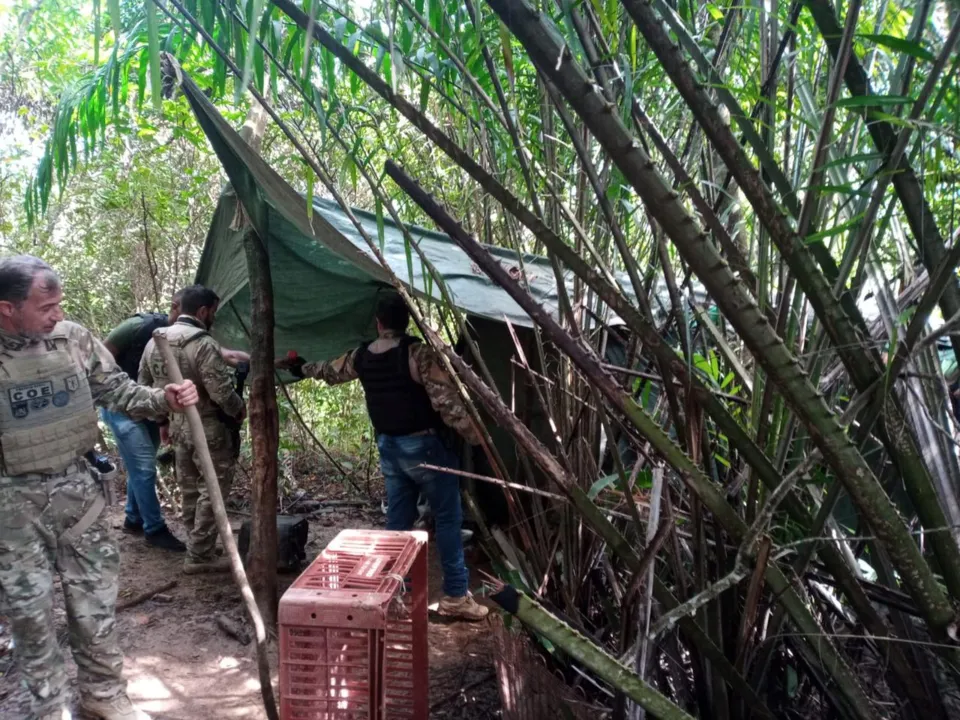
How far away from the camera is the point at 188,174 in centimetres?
602

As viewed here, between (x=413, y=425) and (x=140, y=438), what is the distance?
6.50 feet

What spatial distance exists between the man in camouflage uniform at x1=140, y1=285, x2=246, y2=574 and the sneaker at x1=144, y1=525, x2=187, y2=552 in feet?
0.99

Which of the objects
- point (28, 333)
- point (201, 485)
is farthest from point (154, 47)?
point (201, 485)

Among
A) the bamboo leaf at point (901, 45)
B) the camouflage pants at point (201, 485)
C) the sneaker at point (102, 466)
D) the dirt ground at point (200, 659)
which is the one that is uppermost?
the bamboo leaf at point (901, 45)

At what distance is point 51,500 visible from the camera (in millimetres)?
2223

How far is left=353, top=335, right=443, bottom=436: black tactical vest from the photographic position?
3191mm

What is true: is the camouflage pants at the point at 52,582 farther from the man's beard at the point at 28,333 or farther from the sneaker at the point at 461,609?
the sneaker at the point at 461,609

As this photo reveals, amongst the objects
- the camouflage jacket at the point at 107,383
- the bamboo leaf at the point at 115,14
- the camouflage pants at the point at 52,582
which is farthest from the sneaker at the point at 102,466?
the bamboo leaf at the point at 115,14

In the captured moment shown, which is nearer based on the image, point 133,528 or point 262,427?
point 262,427

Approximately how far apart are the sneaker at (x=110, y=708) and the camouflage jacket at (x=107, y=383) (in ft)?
3.25

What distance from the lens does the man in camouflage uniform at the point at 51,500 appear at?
2.14 metres

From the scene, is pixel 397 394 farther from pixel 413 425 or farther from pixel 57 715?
pixel 57 715

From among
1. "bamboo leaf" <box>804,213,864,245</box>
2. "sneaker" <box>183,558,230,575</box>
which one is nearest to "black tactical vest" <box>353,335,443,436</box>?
"sneaker" <box>183,558,230,575</box>

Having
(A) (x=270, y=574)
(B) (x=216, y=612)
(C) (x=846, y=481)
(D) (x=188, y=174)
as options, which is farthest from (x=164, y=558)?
(C) (x=846, y=481)
